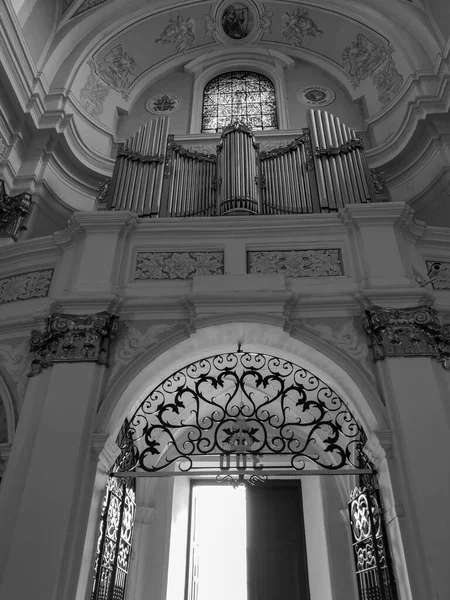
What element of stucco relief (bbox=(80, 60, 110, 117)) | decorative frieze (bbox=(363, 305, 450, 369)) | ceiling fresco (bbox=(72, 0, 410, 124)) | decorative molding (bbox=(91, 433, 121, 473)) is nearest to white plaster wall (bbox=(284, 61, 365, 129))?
ceiling fresco (bbox=(72, 0, 410, 124))

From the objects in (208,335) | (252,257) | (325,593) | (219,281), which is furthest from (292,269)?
(325,593)

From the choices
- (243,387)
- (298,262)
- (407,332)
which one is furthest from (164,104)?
(407,332)

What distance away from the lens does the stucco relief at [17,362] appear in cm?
481

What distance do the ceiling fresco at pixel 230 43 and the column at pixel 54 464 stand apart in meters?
6.34

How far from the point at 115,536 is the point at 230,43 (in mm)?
10074

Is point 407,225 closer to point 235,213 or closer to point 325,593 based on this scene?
point 235,213

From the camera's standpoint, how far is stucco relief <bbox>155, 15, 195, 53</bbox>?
1074 centimetres

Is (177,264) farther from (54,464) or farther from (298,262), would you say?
(54,464)

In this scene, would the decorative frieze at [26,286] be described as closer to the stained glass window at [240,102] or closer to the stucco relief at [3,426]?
the stucco relief at [3,426]

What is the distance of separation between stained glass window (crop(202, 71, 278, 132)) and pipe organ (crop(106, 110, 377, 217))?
2.20 m

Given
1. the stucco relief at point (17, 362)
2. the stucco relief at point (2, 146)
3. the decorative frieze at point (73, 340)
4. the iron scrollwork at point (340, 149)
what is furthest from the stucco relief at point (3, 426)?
the iron scrollwork at point (340, 149)

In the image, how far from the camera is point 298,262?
5340 millimetres

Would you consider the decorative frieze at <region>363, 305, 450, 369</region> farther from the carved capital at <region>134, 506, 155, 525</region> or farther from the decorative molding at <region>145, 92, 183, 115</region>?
the decorative molding at <region>145, 92, 183, 115</region>

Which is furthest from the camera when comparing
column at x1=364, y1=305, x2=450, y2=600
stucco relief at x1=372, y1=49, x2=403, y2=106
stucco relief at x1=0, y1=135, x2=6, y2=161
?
stucco relief at x1=372, y1=49, x2=403, y2=106
